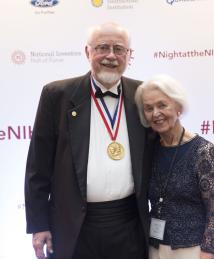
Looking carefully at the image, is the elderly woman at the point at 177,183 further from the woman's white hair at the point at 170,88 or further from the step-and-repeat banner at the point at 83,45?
the step-and-repeat banner at the point at 83,45

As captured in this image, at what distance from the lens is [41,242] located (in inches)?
72.8

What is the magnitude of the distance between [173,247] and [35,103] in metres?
1.69

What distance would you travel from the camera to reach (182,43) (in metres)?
2.85

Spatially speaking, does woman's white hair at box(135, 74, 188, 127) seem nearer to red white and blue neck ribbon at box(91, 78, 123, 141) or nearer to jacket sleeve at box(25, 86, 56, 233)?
red white and blue neck ribbon at box(91, 78, 123, 141)

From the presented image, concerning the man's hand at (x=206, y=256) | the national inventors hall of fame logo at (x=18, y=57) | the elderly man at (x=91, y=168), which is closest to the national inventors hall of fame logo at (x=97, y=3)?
the national inventors hall of fame logo at (x=18, y=57)

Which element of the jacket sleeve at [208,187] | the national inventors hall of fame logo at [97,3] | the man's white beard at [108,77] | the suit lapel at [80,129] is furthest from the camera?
the national inventors hall of fame logo at [97,3]

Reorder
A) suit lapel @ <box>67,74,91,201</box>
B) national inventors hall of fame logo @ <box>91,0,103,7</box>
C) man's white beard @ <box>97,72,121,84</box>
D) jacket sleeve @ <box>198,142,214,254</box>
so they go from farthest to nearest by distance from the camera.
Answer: national inventors hall of fame logo @ <box>91,0,103,7</box> < man's white beard @ <box>97,72,121,84</box> < suit lapel @ <box>67,74,91,201</box> < jacket sleeve @ <box>198,142,214,254</box>

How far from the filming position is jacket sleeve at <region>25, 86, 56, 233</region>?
1.82 meters

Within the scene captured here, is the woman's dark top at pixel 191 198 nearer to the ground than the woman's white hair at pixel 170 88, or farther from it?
nearer to the ground

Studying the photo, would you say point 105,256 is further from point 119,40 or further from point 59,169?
point 119,40

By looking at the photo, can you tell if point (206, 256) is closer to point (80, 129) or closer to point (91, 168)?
point (91, 168)

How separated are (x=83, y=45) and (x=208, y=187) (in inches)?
65.5

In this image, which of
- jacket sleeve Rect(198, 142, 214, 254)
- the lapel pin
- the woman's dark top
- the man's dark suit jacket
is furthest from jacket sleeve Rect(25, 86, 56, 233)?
jacket sleeve Rect(198, 142, 214, 254)

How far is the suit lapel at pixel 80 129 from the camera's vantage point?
173cm
